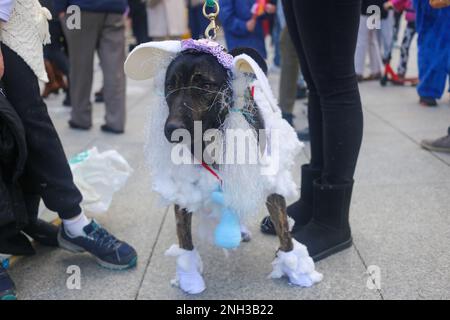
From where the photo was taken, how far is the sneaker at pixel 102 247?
7.61ft

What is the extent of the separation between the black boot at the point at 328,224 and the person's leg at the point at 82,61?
3.06 metres

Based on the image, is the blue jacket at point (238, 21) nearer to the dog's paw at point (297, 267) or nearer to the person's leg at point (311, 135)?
the person's leg at point (311, 135)

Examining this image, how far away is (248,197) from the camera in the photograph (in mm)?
1924

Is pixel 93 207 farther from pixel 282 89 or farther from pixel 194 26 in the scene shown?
pixel 194 26

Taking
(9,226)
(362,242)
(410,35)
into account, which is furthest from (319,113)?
(410,35)

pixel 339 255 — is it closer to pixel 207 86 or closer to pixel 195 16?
pixel 207 86

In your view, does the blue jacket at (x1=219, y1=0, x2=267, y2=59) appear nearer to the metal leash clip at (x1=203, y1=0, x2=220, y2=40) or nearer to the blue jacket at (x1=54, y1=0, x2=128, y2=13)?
the blue jacket at (x1=54, y1=0, x2=128, y2=13)

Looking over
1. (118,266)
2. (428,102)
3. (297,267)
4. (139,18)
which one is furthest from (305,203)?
(139,18)

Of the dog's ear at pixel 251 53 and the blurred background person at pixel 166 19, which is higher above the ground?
the dog's ear at pixel 251 53

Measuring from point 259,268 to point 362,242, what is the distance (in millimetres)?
585

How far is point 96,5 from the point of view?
14.2 ft

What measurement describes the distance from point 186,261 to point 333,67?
1099mm

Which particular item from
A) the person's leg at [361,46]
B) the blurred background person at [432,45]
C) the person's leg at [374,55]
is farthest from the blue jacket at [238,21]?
the person's leg at [374,55]

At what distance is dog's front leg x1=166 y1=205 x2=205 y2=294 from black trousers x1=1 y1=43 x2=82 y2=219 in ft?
1.84
